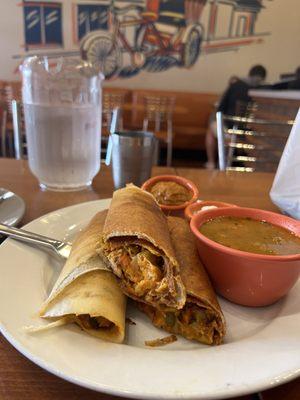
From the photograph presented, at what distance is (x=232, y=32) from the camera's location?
5625 millimetres

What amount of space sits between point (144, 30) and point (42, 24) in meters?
1.57

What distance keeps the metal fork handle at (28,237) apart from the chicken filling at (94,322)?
0.24m

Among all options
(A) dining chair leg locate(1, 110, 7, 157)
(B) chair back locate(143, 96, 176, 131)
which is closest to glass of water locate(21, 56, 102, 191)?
(B) chair back locate(143, 96, 176, 131)

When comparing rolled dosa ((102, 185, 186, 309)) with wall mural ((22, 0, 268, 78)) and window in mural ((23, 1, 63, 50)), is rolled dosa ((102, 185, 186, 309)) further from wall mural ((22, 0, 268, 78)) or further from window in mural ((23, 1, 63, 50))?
window in mural ((23, 1, 63, 50))

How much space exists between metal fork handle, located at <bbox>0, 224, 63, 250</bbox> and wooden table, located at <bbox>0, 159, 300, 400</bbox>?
20 centimetres

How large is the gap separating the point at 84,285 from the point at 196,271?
0.64 ft

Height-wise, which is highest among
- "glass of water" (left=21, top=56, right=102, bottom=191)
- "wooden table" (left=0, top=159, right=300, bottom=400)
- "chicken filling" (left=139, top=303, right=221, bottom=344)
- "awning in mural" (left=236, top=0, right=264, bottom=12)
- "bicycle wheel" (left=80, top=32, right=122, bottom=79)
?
"awning in mural" (left=236, top=0, right=264, bottom=12)

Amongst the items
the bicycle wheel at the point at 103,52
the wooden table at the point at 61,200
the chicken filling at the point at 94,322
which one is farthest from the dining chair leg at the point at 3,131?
the chicken filling at the point at 94,322

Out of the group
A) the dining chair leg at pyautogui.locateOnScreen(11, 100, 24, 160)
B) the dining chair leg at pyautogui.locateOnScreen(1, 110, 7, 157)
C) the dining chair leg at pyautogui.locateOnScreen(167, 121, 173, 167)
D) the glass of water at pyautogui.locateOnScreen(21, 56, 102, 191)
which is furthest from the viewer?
the dining chair leg at pyautogui.locateOnScreen(167, 121, 173, 167)

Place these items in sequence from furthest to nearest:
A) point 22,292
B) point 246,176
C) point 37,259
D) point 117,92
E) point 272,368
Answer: point 117,92 < point 246,176 < point 37,259 < point 22,292 < point 272,368

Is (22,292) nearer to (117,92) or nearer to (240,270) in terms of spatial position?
(240,270)

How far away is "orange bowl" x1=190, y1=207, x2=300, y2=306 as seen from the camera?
59cm

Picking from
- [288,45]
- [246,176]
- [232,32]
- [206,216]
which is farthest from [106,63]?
[206,216]

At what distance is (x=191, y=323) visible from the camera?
57 cm
